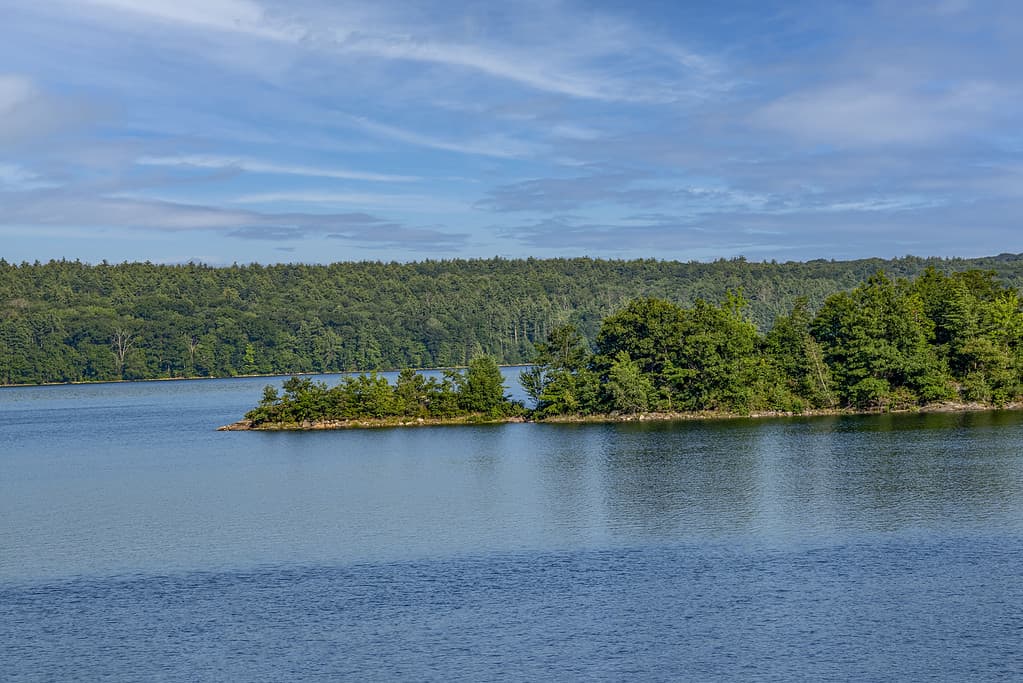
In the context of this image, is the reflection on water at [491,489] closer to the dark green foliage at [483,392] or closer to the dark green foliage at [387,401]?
the dark green foliage at [387,401]

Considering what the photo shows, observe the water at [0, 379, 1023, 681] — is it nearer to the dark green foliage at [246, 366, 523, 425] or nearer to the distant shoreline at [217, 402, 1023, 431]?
the distant shoreline at [217, 402, 1023, 431]

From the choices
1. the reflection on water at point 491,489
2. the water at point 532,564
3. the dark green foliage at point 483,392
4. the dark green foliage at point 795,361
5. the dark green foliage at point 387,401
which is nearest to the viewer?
the water at point 532,564

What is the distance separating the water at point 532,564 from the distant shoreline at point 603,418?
1794 cm

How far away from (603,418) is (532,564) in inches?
2066

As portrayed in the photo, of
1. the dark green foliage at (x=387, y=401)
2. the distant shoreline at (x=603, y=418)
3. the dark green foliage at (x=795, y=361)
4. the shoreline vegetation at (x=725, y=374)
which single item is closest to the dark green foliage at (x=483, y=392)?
the dark green foliage at (x=387, y=401)

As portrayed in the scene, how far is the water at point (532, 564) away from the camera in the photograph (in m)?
27.8

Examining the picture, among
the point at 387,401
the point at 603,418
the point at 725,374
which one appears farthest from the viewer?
the point at 387,401

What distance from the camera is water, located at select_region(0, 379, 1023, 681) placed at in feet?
91.4

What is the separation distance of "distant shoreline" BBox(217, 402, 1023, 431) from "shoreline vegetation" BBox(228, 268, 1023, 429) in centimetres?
16

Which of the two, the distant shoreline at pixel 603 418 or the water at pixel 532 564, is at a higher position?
the distant shoreline at pixel 603 418

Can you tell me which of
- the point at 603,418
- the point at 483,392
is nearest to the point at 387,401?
the point at 483,392

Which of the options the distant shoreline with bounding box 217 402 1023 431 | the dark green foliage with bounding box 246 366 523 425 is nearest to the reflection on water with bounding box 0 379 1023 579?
the distant shoreline with bounding box 217 402 1023 431

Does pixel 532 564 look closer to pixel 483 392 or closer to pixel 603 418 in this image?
pixel 603 418

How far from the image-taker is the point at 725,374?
87.7 meters
